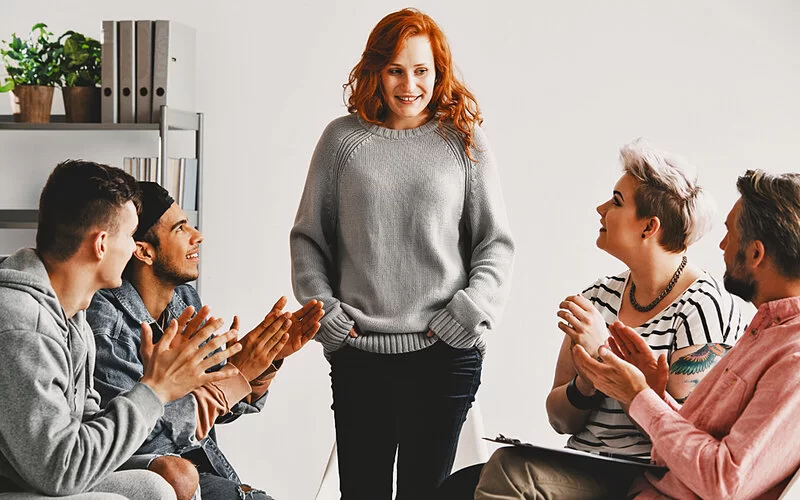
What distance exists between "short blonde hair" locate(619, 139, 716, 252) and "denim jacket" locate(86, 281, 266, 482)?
1.10 m

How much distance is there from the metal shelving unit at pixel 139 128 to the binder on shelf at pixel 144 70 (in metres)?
0.06

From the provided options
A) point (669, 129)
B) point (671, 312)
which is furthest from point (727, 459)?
point (669, 129)

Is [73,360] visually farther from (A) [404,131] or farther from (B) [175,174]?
(B) [175,174]

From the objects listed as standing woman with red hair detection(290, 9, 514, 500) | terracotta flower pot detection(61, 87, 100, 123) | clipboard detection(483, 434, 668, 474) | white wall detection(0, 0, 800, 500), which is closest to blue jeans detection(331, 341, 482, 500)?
standing woman with red hair detection(290, 9, 514, 500)

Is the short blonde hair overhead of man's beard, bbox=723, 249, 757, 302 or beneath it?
overhead

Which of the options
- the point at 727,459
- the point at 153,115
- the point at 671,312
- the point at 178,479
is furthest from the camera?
the point at 153,115

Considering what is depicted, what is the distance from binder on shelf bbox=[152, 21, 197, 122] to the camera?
3320 mm

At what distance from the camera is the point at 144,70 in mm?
3332

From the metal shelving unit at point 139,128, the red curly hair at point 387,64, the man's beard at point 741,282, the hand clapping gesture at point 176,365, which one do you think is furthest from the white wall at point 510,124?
the hand clapping gesture at point 176,365

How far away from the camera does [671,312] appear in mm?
1999

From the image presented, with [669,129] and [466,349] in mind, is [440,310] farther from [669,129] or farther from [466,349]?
[669,129]

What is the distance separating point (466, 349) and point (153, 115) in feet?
5.46

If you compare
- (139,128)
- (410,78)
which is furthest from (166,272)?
(139,128)

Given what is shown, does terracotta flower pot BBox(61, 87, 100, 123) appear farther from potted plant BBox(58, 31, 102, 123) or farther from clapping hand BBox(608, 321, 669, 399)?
clapping hand BBox(608, 321, 669, 399)
